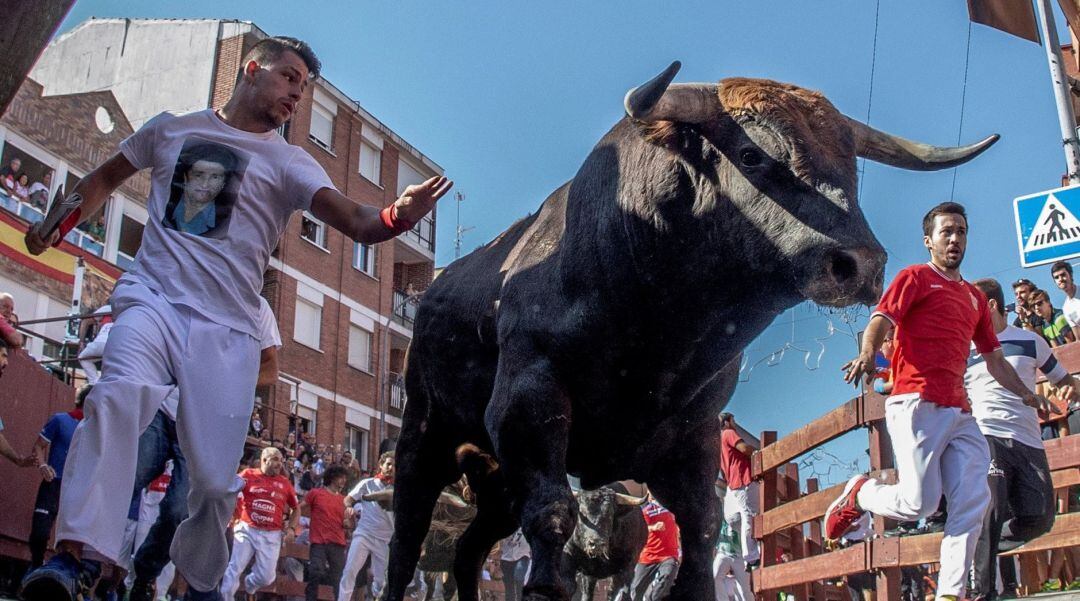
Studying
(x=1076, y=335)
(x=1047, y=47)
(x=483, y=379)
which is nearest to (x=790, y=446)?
(x=1076, y=335)

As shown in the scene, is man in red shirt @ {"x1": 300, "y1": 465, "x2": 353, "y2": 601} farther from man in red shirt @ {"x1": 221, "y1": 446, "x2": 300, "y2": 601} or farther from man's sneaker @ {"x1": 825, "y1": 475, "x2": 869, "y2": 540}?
man's sneaker @ {"x1": 825, "y1": 475, "x2": 869, "y2": 540}

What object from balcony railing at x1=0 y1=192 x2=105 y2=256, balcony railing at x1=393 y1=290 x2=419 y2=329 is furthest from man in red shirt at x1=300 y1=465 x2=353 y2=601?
balcony railing at x1=393 y1=290 x2=419 y2=329

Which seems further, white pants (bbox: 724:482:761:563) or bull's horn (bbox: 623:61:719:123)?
white pants (bbox: 724:482:761:563)

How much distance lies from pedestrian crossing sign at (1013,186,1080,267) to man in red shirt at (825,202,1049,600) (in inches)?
127

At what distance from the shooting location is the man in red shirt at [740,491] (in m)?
11.6

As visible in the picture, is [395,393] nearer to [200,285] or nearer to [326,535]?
[326,535]

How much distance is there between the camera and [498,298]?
5.57m

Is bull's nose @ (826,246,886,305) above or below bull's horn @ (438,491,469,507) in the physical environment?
below

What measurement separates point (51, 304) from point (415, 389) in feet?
73.1

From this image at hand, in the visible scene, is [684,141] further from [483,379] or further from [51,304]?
[51,304]

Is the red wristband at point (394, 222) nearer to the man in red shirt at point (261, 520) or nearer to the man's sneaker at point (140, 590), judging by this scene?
the man's sneaker at point (140, 590)

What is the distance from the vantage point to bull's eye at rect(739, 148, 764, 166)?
4473mm

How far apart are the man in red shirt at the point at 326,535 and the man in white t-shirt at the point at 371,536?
783 mm

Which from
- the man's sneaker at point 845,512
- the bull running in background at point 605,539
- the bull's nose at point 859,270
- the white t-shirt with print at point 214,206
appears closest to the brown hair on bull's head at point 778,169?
the bull's nose at point 859,270
